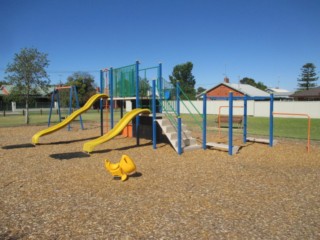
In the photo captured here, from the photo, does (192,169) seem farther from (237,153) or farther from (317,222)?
(317,222)

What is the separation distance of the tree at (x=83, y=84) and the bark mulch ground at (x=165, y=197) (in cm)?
4921

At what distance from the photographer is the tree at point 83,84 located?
56.5 meters

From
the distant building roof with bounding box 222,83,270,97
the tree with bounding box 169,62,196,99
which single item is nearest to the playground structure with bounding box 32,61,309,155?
the distant building roof with bounding box 222,83,270,97

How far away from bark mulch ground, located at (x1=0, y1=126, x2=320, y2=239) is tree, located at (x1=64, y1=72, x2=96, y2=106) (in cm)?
4921

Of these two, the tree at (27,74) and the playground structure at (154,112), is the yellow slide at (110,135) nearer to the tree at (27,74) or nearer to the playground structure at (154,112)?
the playground structure at (154,112)

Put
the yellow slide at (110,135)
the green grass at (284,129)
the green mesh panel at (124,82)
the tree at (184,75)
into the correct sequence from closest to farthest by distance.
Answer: the yellow slide at (110,135) < the green mesh panel at (124,82) < the green grass at (284,129) < the tree at (184,75)

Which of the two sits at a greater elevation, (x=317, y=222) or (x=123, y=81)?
(x=123, y=81)

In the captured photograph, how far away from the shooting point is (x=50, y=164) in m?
7.64

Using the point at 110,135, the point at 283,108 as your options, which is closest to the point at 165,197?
the point at 110,135

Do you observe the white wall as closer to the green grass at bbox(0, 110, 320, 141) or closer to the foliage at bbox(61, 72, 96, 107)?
the green grass at bbox(0, 110, 320, 141)

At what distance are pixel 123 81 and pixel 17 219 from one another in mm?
8165

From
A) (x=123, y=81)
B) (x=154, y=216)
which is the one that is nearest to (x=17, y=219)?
(x=154, y=216)

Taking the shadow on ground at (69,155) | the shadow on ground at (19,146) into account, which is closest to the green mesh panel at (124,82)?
the shadow on ground at (69,155)

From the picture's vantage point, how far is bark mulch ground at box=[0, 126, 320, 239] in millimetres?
3764
